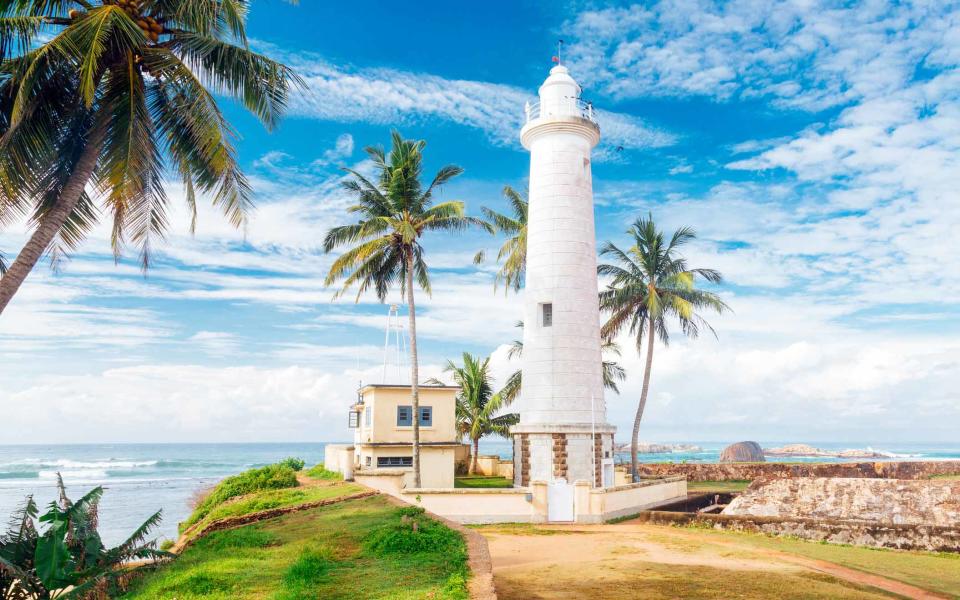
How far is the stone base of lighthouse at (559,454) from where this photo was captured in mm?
21859

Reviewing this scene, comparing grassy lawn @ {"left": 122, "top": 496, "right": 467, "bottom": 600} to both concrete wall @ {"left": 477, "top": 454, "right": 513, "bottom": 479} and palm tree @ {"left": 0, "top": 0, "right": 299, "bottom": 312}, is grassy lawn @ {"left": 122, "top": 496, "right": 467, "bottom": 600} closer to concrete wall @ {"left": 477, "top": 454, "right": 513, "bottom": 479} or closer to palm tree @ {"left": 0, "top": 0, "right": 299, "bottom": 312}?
palm tree @ {"left": 0, "top": 0, "right": 299, "bottom": 312}

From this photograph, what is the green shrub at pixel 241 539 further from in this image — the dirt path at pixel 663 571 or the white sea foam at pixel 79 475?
the white sea foam at pixel 79 475

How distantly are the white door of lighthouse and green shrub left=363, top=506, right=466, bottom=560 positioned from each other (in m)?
8.83

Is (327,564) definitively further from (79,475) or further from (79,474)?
(79,474)

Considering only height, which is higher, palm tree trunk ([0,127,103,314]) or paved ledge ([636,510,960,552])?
palm tree trunk ([0,127,103,314])

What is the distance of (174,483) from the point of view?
201 ft

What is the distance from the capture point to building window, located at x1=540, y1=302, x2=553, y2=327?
23241 mm

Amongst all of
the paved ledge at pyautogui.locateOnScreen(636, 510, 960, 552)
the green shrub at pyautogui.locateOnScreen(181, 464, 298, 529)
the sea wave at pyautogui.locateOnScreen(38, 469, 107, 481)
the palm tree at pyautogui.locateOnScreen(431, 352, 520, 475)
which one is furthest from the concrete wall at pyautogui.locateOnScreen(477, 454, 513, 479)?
the sea wave at pyautogui.locateOnScreen(38, 469, 107, 481)

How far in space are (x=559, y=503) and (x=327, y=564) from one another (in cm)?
1147

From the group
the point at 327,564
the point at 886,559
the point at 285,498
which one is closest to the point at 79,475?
the point at 285,498

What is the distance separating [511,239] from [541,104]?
749 cm

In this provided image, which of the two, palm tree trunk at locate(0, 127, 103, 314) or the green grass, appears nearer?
palm tree trunk at locate(0, 127, 103, 314)

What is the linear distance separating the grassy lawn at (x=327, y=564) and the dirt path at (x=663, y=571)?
155cm

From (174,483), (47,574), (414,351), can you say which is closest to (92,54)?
(47,574)
